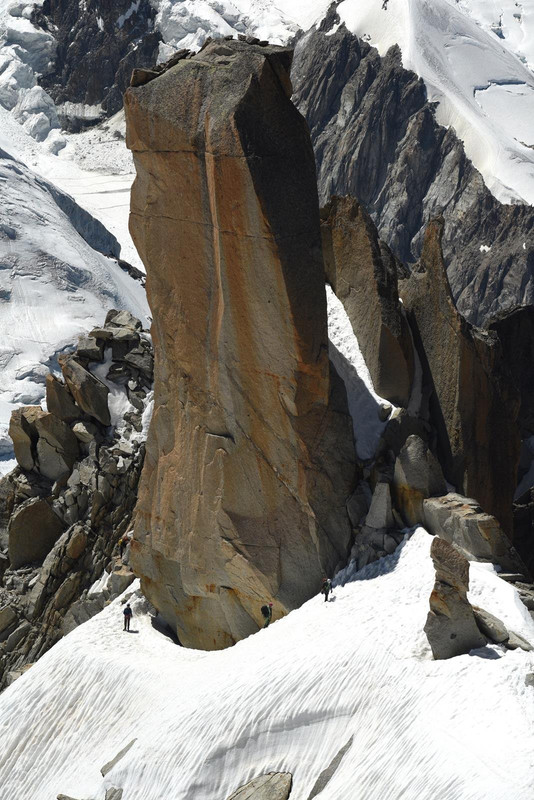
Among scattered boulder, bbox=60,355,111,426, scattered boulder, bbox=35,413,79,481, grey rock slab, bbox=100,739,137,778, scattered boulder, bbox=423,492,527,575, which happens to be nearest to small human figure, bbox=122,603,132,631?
grey rock slab, bbox=100,739,137,778

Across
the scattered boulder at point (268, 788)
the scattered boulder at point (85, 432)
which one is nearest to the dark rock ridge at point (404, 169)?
the scattered boulder at point (85, 432)

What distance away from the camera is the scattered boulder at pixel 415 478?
21172 mm

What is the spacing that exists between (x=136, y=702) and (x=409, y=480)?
6.79 meters

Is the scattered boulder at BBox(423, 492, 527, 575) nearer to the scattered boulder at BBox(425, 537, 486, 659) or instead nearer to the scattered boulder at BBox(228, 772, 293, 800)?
the scattered boulder at BBox(425, 537, 486, 659)

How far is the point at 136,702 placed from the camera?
68.6 feet

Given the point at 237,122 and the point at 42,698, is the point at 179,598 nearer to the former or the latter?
the point at 42,698

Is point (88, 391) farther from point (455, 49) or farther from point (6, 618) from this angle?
point (455, 49)

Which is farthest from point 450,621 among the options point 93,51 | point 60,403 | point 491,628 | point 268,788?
point 93,51

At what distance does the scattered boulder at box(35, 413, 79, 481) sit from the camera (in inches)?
1298

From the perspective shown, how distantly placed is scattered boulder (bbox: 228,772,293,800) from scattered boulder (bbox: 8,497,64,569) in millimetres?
17233

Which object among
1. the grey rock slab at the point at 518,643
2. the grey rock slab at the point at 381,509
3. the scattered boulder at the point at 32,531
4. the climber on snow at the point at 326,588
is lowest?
the scattered boulder at the point at 32,531

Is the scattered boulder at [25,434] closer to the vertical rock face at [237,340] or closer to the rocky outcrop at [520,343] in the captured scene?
the vertical rock face at [237,340]

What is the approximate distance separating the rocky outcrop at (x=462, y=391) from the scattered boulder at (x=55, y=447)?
12.2 m

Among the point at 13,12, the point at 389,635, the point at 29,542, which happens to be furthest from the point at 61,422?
the point at 13,12
